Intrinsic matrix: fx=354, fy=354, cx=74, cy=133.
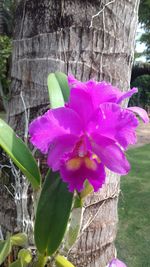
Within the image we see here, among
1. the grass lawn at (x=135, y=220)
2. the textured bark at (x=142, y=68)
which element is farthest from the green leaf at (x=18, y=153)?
the textured bark at (x=142, y=68)

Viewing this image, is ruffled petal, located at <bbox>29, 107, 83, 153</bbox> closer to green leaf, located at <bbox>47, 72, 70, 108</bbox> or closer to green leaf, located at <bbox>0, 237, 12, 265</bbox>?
green leaf, located at <bbox>47, 72, 70, 108</bbox>

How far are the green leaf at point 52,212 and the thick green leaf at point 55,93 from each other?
15 cm

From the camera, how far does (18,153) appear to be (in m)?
0.78

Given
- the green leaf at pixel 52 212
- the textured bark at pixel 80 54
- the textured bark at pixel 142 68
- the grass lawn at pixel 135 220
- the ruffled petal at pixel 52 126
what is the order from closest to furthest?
the ruffled petal at pixel 52 126 → the green leaf at pixel 52 212 → the textured bark at pixel 80 54 → the grass lawn at pixel 135 220 → the textured bark at pixel 142 68

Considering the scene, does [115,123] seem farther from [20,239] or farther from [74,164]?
[20,239]

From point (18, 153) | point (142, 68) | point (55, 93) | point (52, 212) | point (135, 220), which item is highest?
point (55, 93)

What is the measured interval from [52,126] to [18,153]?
6.8 inches

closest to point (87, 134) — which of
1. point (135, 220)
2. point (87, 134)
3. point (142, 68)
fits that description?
point (87, 134)

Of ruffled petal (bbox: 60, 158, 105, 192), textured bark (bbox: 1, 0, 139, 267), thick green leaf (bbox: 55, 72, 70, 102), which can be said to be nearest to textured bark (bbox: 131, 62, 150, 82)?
textured bark (bbox: 1, 0, 139, 267)

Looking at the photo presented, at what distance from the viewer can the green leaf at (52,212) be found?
73 centimetres

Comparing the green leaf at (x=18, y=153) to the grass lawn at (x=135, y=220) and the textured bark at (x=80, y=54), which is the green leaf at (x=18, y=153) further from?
the grass lawn at (x=135, y=220)

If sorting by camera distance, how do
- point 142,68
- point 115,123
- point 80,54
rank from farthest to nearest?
point 142,68
point 80,54
point 115,123

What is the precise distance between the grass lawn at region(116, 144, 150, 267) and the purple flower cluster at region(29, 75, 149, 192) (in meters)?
1.13

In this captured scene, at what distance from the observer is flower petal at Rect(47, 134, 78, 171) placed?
0.66 meters
